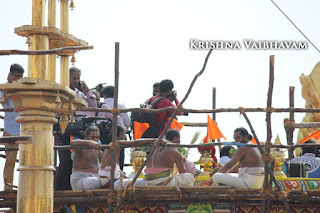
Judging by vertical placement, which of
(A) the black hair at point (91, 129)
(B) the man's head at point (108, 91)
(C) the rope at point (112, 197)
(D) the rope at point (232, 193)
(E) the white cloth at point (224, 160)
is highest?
(B) the man's head at point (108, 91)

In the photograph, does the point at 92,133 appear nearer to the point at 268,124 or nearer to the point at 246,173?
the point at 246,173

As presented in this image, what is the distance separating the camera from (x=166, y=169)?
32.1ft

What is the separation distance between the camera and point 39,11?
789cm

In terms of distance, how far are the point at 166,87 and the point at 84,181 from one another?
218 centimetres

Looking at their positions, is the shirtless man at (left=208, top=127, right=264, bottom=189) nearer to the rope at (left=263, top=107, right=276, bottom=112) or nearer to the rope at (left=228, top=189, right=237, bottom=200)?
the rope at (left=228, top=189, right=237, bottom=200)

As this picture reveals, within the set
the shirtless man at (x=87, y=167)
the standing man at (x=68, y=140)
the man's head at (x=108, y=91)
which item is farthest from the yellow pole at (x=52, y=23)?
the man's head at (x=108, y=91)

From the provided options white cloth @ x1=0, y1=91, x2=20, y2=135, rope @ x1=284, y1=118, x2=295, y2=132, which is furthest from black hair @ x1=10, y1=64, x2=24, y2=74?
rope @ x1=284, y1=118, x2=295, y2=132

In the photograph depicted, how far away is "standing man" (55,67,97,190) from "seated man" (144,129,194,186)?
1325 mm

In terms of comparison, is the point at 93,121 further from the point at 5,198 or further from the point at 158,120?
the point at 5,198

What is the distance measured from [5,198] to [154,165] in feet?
7.24

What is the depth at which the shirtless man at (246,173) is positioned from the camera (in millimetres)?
9594

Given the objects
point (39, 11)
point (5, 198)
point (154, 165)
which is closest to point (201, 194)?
point (154, 165)

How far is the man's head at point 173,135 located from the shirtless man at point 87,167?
101 centimetres

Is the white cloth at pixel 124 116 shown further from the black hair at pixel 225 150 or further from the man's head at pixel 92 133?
the black hair at pixel 225 150
